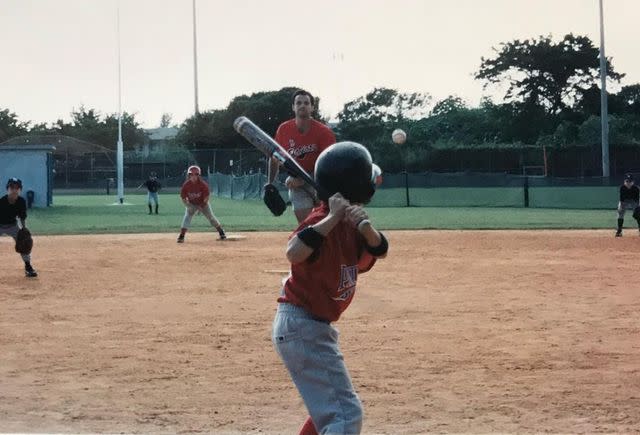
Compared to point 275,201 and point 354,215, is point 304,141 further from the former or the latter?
point 354,215

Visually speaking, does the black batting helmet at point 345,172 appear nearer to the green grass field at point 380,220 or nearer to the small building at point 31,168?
the green grass field at point 380,220

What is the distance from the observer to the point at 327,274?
3.96 metres

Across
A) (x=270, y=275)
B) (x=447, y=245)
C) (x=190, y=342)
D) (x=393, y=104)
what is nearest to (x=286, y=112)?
(x=393, y=104)

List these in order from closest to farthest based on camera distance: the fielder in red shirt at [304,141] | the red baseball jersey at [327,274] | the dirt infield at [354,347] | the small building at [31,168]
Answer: the red baseball jersey at [327,274]
the dirt infield at [354,347]
the fielder in red shirt at [304,141]
the small building at [31,168]

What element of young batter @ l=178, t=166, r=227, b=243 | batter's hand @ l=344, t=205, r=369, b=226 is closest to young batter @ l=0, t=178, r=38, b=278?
young batter @ l=178, t=166, r=227, b=243

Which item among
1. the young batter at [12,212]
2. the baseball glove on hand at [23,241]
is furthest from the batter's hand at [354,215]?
the young batter at [12,212]

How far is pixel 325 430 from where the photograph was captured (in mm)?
3869

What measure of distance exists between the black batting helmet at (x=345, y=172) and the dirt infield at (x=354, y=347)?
2018 mm

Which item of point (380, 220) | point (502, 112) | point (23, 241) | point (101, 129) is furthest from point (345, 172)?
point (101, 129)

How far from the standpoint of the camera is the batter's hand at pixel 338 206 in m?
3.79

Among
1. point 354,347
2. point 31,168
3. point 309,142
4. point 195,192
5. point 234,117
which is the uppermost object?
point 234,117

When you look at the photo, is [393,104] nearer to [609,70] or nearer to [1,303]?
[609,70]

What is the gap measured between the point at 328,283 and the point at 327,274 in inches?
1.6

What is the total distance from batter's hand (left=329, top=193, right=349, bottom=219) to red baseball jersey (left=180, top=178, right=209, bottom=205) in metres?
16.6
